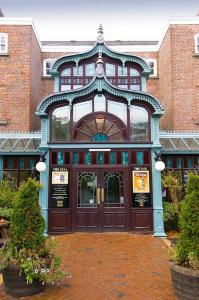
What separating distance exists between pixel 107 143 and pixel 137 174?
1.69 meters

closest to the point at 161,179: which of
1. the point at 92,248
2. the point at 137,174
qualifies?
the point at 137,174

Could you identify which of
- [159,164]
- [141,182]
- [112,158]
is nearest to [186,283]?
[159,164]

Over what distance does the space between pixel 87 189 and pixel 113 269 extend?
472cm

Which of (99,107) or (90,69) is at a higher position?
(90,69)

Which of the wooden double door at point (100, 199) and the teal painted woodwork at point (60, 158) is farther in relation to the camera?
the teal painted woodwork at point (60, 158)

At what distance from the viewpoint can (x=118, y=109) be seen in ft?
39.8

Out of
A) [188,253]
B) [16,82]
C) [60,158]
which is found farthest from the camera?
[16,82]

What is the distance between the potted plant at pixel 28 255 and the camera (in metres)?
5.68

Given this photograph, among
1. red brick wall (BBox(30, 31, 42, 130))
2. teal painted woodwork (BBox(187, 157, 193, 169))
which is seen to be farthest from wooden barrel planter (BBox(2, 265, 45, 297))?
red brick wall (BBox(30, 31, 42, 130))

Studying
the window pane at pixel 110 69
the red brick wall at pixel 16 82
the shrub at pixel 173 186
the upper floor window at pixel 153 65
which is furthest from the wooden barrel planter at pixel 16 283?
the upper floor window at pixel 153 65

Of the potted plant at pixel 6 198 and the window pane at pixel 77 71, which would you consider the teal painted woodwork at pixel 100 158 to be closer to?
the potted plant at pixel 6 198

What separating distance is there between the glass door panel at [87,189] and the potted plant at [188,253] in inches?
236

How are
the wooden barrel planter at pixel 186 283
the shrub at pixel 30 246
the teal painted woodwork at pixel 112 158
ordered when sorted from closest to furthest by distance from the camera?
the wooden barrel planter at pixel 186 283 → the shrub at pixel 30 246 → the teal painted woodwork at pixel 112 158

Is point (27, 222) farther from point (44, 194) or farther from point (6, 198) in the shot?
point (6, 198)
